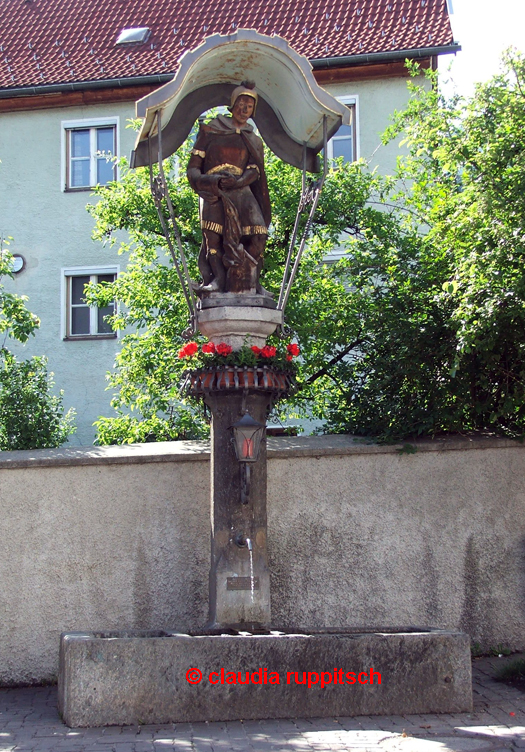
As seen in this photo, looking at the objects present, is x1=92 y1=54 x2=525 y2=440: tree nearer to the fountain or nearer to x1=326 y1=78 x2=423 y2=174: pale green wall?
the fountain

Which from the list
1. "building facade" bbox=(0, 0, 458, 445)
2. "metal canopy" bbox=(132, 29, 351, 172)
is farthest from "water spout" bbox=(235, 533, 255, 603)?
"building facade" bbox=(0, 0, 458, 445)

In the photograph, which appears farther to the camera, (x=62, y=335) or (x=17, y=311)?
(x=62, y=335)

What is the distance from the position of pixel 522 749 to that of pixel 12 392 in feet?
23.3

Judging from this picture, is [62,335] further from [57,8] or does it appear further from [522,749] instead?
[522,749]

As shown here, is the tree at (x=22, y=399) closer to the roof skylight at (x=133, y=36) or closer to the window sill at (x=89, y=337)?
the window sill at (x=89, y=337)

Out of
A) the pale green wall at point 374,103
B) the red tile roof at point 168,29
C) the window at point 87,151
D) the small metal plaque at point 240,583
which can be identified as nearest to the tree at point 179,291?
the small metal plaque at point 240,583

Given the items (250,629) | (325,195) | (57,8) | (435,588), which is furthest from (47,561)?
(57,8)

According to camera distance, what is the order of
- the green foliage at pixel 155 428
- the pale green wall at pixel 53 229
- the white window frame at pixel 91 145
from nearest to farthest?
the green foliage at pixel 155 428
the pale green wall at pixel 53 229
the white window frame at pixel 91 145

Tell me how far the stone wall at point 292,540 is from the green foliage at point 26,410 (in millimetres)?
2151

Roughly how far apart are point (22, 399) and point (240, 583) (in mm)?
4675

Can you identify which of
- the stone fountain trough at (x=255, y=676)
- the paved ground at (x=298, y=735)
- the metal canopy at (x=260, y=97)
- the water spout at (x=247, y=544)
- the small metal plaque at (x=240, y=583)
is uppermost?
the metal canopy at (x=260, y=97)

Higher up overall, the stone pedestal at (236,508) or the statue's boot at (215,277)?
the statue's boot at (215,277)

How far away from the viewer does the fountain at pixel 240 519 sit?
6078 millimetres

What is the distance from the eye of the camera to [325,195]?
10883mm
